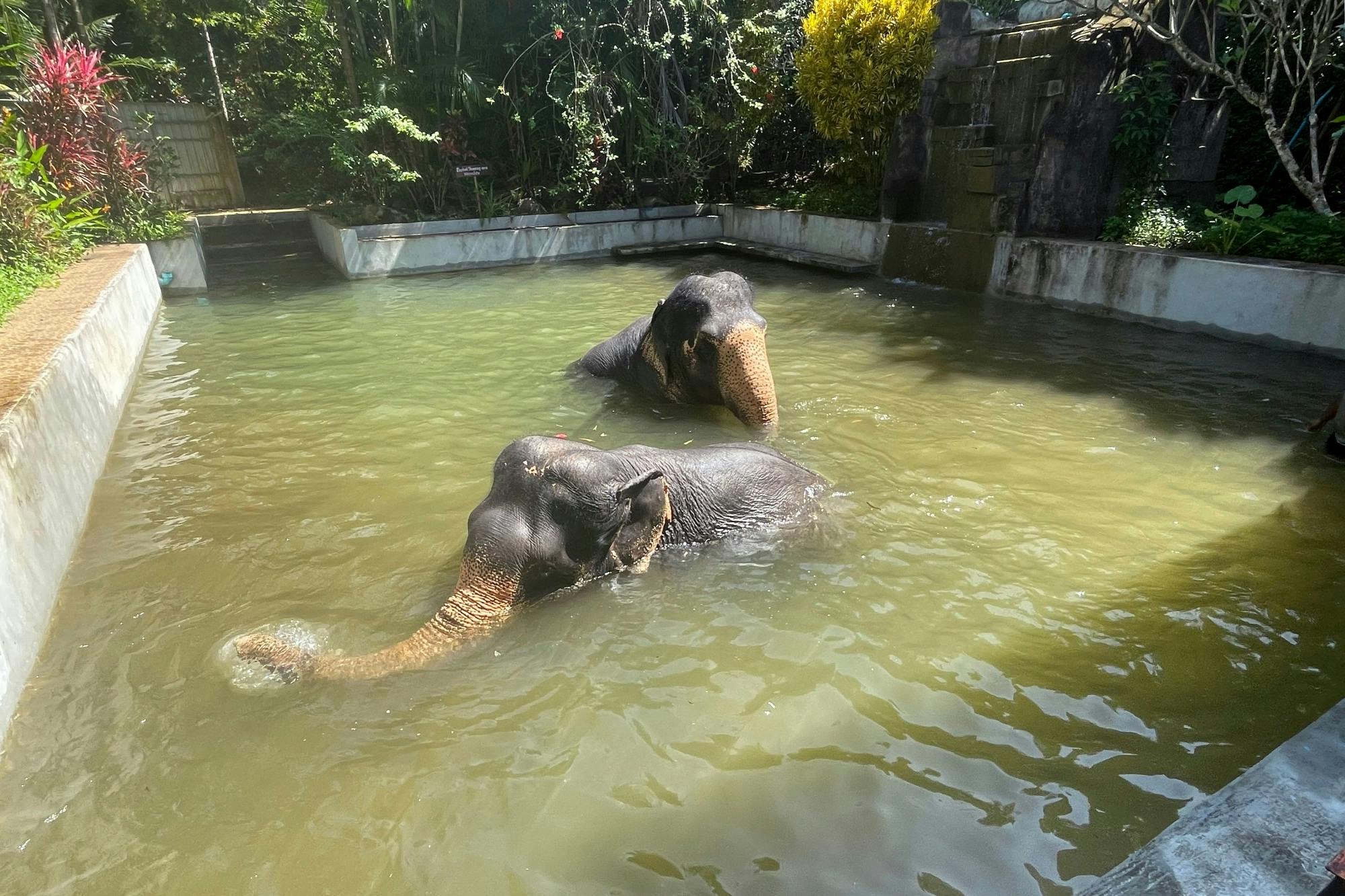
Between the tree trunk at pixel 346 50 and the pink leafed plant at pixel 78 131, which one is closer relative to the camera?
the pink leafed plant at pixel 78 131

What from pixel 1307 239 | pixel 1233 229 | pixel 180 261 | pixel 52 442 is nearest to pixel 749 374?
pixel 52 442

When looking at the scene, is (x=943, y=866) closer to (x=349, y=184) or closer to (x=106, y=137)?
(x=106, y=137)

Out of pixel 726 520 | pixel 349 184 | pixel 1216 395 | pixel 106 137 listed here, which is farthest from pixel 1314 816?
pixel 349 184

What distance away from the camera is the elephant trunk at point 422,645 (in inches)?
125

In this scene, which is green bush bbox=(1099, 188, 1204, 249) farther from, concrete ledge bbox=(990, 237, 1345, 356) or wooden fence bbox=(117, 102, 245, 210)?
wooden fence bbox=(117, 102, 245, 210)

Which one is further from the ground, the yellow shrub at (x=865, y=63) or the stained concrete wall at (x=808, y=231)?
the yellow shrub at (x=865, y=63)

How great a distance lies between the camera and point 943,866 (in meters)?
2.46

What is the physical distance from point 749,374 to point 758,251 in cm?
900

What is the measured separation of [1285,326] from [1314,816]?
7.61 metres

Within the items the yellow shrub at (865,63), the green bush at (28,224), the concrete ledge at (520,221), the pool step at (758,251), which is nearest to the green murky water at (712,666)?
the green bush at (28,224)

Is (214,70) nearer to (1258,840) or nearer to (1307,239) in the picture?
(1307,239)

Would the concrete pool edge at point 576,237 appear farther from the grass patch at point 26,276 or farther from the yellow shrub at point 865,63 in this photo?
the grass patch at point 26,276

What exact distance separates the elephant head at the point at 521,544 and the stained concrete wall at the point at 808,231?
996cm

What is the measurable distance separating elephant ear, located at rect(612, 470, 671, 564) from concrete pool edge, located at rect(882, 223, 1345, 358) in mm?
7426
